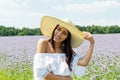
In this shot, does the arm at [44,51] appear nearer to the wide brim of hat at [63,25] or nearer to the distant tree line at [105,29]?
the wide brim of hat at [63,25]

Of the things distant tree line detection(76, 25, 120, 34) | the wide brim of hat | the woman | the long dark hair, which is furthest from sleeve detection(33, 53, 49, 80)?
distant tree line detection(76, 25, 120, 34)

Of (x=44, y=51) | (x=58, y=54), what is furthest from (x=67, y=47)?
(x=44, y=51)

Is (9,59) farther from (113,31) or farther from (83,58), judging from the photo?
(113,31)

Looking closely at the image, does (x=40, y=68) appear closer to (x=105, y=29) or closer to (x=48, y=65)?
(x=48, y=65)

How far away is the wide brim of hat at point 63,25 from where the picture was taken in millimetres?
3393

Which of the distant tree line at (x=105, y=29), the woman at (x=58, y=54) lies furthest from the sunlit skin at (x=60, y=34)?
the distant tree line at (x=105, y=29)

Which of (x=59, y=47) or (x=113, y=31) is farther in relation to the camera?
(x=113, y=31)

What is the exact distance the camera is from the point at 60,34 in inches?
133

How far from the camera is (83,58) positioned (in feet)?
11.6

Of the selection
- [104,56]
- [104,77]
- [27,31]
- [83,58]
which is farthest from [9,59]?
[27,31]

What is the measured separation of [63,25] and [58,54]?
240 mm

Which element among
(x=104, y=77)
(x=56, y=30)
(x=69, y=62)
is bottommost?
(x=104, y=77)

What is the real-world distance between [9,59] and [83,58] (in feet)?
11.9

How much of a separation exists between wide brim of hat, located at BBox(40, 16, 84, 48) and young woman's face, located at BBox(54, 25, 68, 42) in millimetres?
37
